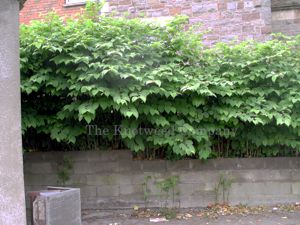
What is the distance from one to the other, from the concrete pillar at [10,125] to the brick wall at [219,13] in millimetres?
6296

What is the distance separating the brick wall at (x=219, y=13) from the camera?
9.62 meters

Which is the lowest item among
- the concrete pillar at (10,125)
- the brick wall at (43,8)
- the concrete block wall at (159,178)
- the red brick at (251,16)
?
the concrete block wall at (159,178)

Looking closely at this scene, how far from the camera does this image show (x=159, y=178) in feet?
19.9

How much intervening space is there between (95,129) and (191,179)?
5.68ft

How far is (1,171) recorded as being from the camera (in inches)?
145

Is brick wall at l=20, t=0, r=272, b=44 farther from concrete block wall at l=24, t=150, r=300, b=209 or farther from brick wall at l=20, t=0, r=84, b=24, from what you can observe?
concrete block wall at l=24, t=150, r=300, b=209

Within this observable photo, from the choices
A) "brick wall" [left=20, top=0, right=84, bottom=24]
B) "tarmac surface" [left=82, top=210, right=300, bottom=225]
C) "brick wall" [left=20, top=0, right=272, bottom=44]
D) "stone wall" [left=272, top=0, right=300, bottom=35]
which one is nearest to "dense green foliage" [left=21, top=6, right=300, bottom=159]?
"tarmac surface" [left=82, top=210, right=300, bottom=225]

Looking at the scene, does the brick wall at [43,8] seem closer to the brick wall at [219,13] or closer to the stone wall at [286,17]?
the brick wall at [219,13]

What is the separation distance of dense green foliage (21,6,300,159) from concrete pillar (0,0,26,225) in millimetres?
1498

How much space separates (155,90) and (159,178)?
61.0 inches

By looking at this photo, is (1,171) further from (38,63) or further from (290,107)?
(290,107)

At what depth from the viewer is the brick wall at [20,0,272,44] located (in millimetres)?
9625

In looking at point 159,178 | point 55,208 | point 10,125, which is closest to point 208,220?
point 159,178

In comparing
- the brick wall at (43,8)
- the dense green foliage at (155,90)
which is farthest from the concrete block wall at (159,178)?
the brick wall at (43,8)
